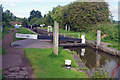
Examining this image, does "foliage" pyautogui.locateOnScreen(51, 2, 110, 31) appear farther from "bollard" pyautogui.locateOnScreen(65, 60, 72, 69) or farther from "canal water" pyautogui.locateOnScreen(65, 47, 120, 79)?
"bollard" pyautogui.locateOnScreen(65, 60, 72, 69)

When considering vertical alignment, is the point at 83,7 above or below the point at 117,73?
above

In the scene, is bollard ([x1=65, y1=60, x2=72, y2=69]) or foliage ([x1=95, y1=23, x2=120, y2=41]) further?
foliage ([x1=95, y1=23, x2=120, y2=41])

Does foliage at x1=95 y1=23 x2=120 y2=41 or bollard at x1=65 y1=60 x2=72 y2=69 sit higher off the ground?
foliage at x1=95 y1=23 x2=120 y2=41

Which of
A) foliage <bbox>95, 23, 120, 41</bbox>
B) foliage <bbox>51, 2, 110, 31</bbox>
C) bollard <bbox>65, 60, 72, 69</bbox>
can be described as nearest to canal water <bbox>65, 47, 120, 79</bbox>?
bollard <bbox>65, 60, 72, 69</bbox>

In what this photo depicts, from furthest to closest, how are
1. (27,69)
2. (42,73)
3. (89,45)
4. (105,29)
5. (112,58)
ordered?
(105,29), (89,45), (112,58), (27,69), (42,73)

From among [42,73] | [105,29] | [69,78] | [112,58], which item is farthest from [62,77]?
[105,29]

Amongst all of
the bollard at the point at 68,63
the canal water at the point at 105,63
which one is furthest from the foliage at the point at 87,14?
the bollard at the point at 68,63

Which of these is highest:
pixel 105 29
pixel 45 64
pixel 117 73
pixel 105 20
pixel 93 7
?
pixel 93 7

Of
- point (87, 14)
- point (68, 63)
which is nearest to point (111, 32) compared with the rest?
point (87, 14)

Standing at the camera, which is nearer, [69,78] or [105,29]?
[69,78]

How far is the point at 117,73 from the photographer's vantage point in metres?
8.92

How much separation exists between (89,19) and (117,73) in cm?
2248

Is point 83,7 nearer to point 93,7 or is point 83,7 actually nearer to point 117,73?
point 93,7

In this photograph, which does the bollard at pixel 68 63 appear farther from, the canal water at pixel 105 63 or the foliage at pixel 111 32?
the foliage at pixel 111 32
